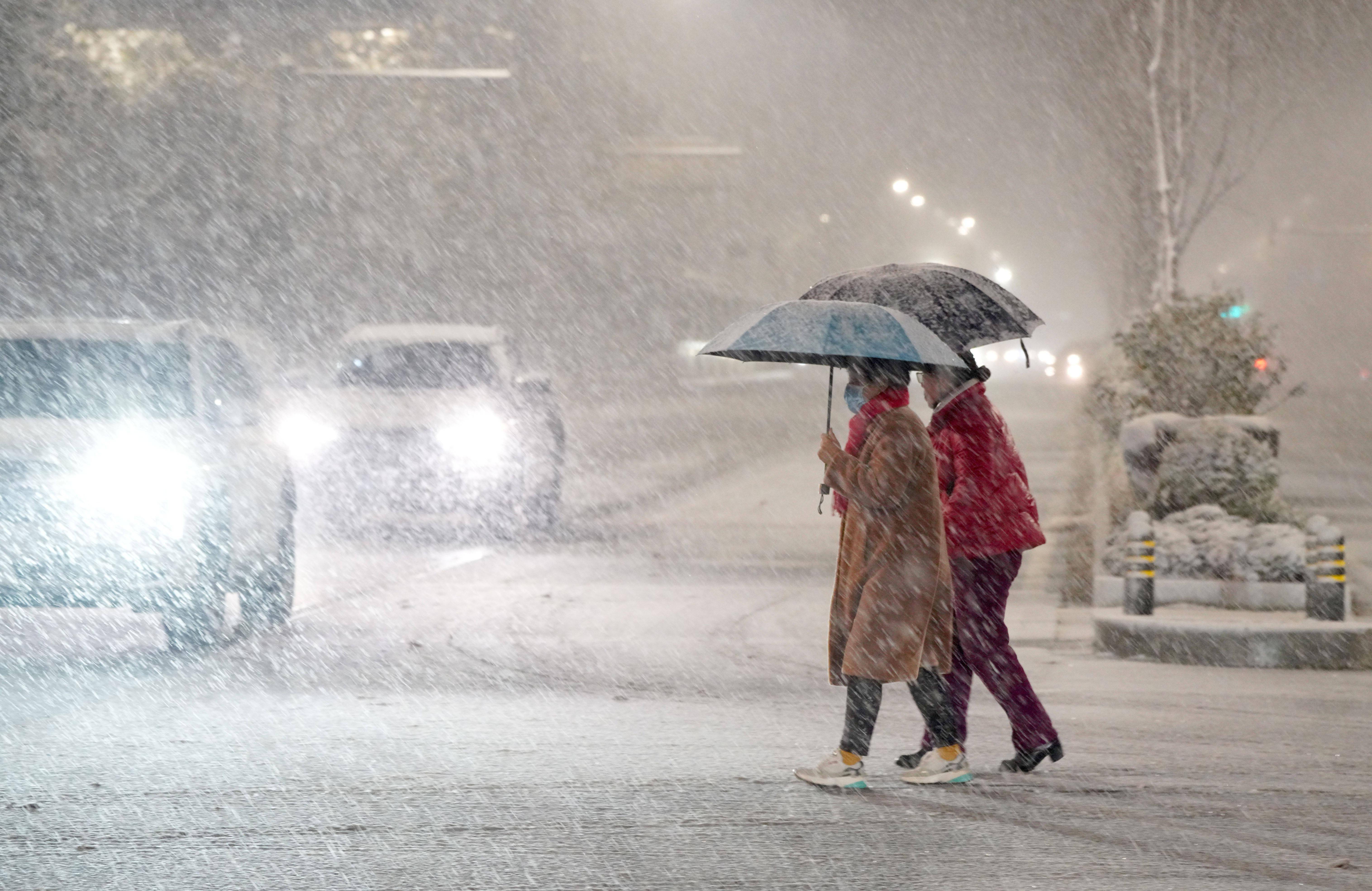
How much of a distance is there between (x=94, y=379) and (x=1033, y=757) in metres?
6.01

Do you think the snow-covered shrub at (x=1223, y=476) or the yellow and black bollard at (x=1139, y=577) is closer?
the yellow and black bollard at (x=1139, y=577)

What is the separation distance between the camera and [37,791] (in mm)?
6043

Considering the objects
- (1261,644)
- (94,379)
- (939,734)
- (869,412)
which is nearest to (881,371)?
(869,412)

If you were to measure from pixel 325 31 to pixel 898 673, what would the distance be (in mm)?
30916

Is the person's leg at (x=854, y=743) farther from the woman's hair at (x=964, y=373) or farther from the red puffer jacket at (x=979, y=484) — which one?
the woman's hair at (x=964, y=373)

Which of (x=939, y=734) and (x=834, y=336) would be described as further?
(x=939, y=734)

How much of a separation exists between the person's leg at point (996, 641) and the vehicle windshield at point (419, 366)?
11.0 metres

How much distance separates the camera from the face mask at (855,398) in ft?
20.0

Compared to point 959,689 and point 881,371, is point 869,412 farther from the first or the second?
point 959,689

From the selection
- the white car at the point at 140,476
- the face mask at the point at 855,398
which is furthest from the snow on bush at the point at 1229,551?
the white car at the point at 140,476

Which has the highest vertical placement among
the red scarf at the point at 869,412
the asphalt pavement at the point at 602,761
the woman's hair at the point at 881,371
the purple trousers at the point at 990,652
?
the woman's hair at the point at 881,371

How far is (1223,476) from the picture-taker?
485 inches

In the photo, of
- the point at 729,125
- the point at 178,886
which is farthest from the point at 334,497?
the point at 729,125

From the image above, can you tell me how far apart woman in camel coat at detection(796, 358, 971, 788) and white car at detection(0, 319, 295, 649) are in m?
4.50
